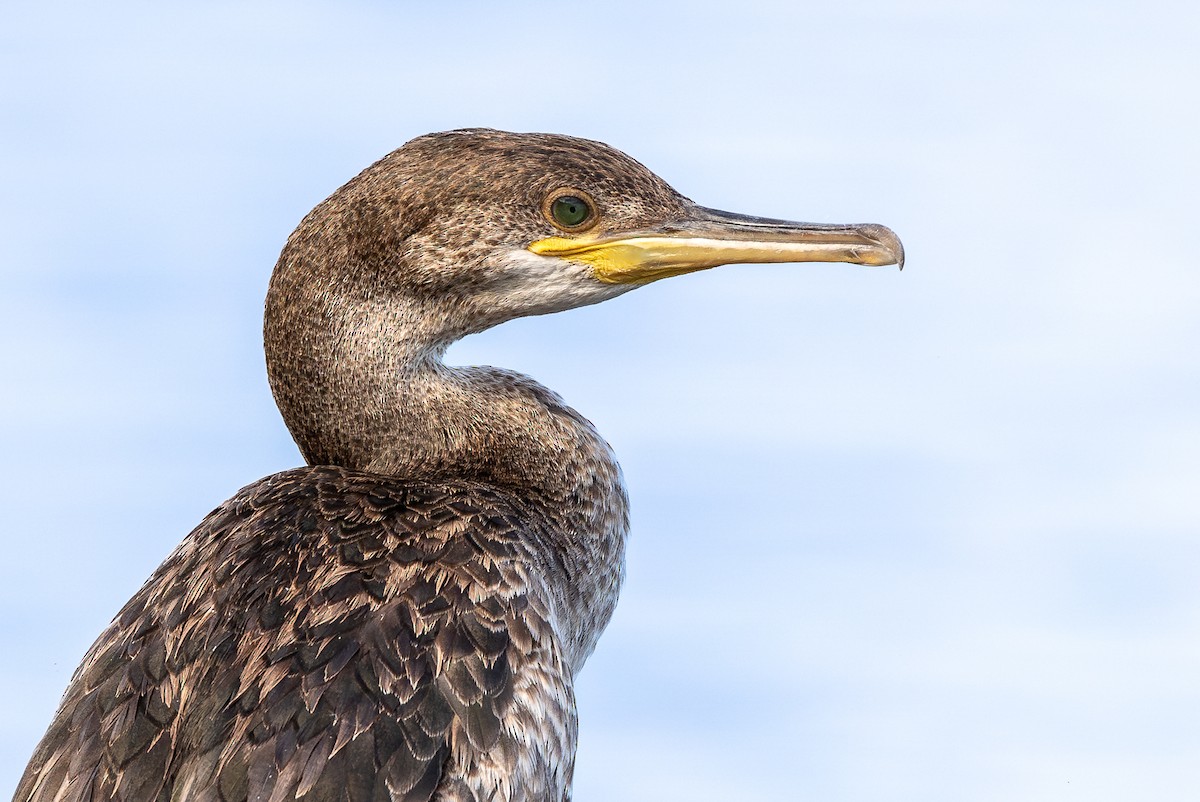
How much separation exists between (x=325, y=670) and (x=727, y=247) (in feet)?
6.98

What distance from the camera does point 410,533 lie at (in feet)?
16.7

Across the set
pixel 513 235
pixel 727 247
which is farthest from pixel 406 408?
pixel 727 247

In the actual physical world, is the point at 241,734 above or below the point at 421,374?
below

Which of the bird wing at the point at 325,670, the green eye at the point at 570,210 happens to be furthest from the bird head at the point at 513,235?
the bird wing at the point at 325,670

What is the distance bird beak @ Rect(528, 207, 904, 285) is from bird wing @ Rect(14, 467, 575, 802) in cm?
104

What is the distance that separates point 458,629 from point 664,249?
1.65 meters

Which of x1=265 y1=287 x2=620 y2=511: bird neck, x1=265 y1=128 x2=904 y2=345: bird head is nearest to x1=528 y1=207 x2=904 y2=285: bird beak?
x1=265 y1=128 x2=904 y2=345: bird head

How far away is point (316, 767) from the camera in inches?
175

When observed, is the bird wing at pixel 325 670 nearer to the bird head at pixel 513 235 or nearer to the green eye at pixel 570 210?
the bird head at pixel 513 235

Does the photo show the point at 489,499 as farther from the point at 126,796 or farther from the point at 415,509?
the point at 126,796

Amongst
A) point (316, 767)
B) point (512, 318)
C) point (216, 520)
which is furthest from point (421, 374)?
point (316, 767)

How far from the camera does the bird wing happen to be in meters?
4.52

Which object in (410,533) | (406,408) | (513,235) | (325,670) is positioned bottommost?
(325,670)

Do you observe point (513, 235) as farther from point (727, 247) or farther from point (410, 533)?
point (410, 533)
